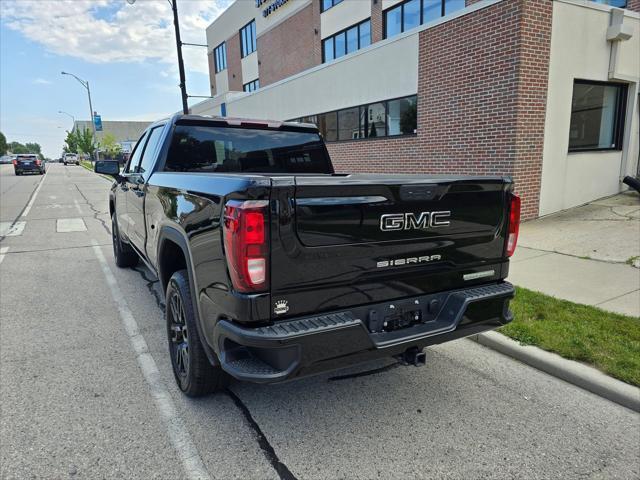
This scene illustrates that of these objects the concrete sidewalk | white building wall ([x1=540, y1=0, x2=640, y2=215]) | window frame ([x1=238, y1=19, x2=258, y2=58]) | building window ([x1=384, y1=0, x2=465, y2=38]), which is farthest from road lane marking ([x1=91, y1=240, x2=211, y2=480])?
window frame ([x1=238, y1=19, x2=258, y2=58])

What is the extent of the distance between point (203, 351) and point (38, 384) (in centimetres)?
152

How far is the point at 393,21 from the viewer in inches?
683

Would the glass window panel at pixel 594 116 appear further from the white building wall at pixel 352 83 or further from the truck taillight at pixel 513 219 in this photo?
the truck taillight at pixel 513 219

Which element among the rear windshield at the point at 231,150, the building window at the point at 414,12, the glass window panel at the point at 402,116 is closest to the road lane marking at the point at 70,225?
the rear windshield at the point at 231,150

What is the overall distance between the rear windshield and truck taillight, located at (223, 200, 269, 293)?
210 cm

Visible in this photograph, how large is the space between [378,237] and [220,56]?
1448 inches

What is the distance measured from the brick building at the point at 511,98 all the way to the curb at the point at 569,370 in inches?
230

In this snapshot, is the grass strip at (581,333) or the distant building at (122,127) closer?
the grass strip at (581,333)

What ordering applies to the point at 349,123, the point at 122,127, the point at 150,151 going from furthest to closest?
the point at 122,127 < the point at 349,123 < the point at 150,151

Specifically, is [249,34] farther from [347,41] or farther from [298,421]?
[298,421]

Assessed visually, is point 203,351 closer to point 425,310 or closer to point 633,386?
point 425,310

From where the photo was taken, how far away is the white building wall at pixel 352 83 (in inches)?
476

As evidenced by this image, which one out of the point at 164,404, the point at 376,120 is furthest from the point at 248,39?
the point at 164,404

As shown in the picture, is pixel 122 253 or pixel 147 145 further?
pixel 122 253
